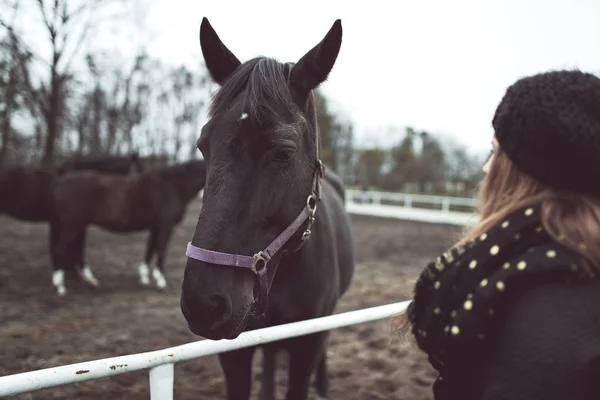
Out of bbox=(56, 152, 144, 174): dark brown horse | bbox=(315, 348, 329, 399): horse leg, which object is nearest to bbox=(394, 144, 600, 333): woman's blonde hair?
bbox=(315, 348, 329, 399): horse leg

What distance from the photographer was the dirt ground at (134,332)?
3469mm

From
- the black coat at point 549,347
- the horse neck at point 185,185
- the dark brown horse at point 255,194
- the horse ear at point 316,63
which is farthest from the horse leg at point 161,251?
the black coat at point 549,347

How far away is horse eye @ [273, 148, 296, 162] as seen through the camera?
5.31 feet

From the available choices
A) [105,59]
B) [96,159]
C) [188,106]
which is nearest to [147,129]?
[188,106]

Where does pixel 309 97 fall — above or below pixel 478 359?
above

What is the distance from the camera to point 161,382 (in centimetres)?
165

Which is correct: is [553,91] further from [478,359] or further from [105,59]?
[105,59]

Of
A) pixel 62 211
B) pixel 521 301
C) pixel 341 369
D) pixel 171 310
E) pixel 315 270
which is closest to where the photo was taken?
pixel 521 301

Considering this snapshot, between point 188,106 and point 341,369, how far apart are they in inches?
1560

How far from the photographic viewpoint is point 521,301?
3.03ft

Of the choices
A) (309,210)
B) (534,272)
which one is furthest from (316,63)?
(534,272)

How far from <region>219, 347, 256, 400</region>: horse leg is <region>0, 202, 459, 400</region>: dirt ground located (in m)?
0.80

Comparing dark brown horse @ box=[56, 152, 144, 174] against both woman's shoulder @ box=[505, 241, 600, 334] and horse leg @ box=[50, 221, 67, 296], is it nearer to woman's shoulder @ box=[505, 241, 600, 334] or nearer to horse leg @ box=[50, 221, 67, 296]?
horse leg @ box=[50, 221, 67, 296]

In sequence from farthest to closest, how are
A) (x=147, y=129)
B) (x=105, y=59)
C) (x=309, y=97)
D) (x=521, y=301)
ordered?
1. (x=147, y=129)
2. (x=105, y=59)
3. (x=309, y=97)
4. (x=521, y=301)
